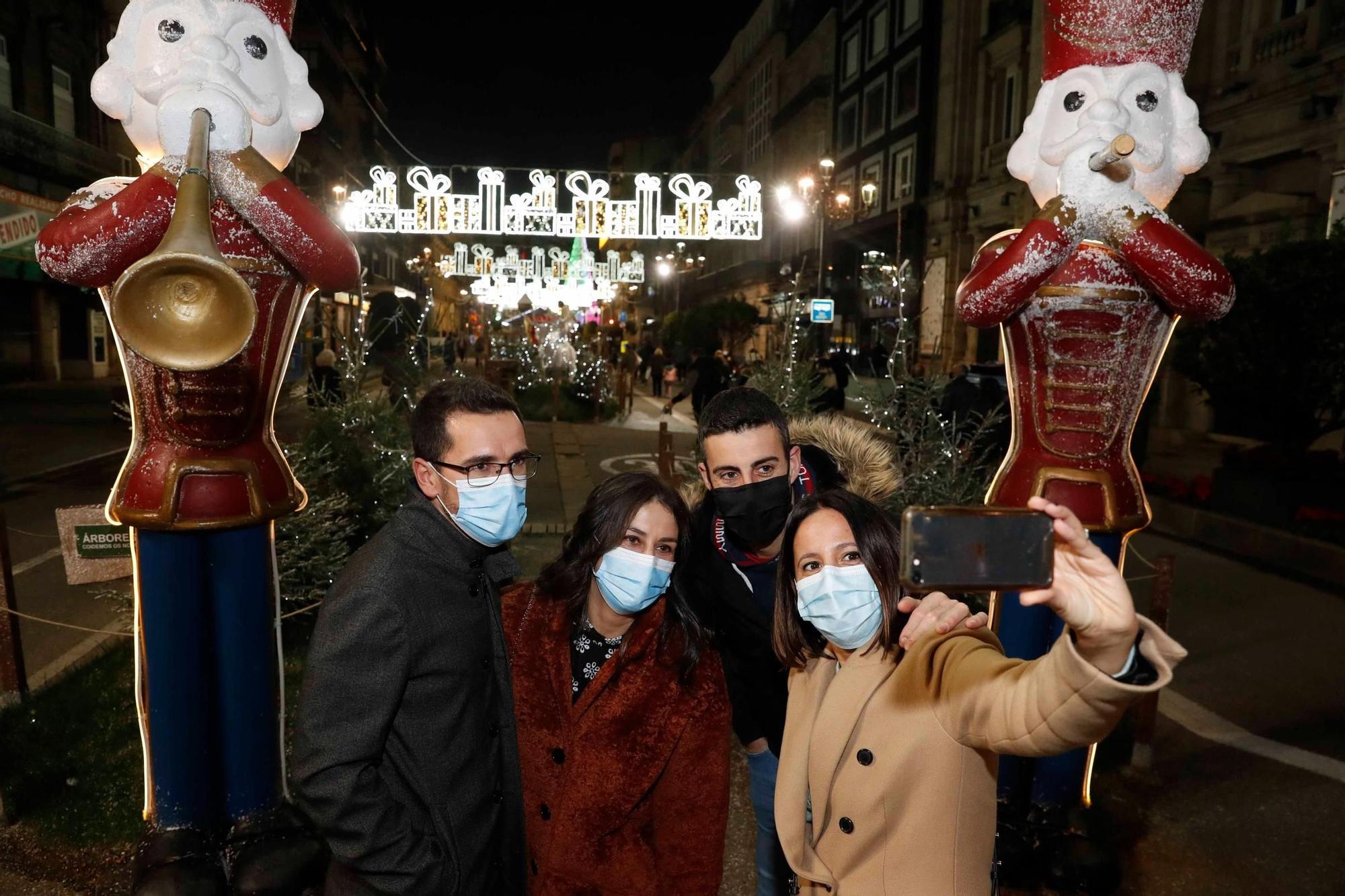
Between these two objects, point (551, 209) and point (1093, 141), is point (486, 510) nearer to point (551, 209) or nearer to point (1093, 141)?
point (1093, 141)

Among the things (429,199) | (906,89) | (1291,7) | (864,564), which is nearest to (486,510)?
(864,564)

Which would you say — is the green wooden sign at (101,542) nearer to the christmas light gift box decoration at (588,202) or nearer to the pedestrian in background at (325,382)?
the pedestrian in background at (325,382)

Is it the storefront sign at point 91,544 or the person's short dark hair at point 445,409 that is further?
the storefront sign at point 91,544

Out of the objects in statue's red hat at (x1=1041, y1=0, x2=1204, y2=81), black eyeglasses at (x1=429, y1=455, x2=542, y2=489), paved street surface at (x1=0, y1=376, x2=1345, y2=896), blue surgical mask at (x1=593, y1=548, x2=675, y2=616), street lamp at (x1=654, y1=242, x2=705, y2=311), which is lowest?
paved street surface at (x1=0, y1=376, x2=1345, y2=896)

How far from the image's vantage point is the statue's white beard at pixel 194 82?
8.70 feet

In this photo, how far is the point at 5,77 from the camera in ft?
68.9

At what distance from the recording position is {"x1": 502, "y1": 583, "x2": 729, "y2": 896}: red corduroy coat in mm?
2193

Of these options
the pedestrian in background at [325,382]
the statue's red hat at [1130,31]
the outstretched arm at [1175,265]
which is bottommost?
the pedestrian in background at [325,382]

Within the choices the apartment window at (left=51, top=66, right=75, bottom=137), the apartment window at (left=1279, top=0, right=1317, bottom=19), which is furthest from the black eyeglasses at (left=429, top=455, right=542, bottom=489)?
the apartment window at (left=51, top=66, right=75, bottom=137)

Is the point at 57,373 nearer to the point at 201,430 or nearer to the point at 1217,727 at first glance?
the point at 201,430

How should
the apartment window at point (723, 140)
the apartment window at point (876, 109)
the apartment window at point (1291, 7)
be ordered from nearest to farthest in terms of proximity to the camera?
the apartment window at point (1291, 7)
the apartment window at point (876, 109)
the apartment window at point (723, 140)

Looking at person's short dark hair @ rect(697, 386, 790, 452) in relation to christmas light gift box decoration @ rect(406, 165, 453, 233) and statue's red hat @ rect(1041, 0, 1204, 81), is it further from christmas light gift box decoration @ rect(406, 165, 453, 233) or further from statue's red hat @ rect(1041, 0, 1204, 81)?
christmas light gift box decoration @ rect(406, 165, 453, 233)

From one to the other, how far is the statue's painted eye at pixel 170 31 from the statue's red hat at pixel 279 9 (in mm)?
235

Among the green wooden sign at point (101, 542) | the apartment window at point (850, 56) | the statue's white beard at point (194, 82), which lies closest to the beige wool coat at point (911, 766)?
the statue's white beard at point (194, 82)
